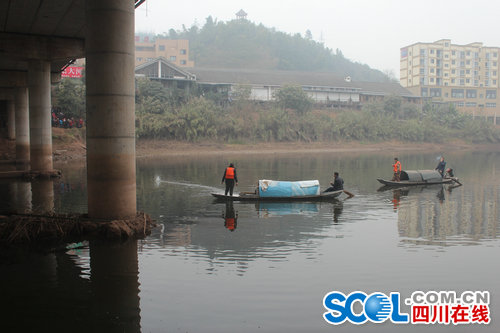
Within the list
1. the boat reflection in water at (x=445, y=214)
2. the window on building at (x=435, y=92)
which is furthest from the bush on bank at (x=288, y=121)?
the boat reflection in water at (x=445, y=214)

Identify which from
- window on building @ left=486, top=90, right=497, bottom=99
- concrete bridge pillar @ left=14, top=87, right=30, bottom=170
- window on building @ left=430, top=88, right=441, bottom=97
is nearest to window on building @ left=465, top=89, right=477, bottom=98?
window on building @ left=486, top=90, right=497, bottom=99

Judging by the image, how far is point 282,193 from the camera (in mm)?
23266

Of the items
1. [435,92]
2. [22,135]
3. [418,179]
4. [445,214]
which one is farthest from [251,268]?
[435,92]

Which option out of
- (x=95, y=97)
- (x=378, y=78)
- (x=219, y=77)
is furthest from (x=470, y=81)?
(x=95, y=97)

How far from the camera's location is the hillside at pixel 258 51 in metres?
148

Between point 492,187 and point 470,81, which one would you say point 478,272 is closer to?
point 492,187

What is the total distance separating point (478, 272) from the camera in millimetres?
12234

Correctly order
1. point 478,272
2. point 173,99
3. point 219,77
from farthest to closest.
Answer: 1. point 219,77
2. point 173,99
3. point 478,272

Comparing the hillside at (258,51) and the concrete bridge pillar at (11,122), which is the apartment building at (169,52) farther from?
the concrete bridge pillar at (11,122)

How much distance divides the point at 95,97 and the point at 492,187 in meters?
25.6

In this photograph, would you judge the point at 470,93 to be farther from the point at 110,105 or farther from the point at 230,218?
the point at 110,105

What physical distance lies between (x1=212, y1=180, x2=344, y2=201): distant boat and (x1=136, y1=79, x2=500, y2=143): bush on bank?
134ft

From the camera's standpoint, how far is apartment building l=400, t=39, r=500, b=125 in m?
111

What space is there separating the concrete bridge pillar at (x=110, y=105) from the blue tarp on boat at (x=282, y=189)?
8602mm
